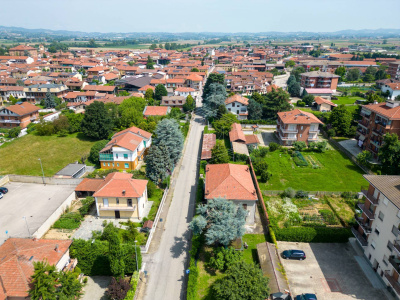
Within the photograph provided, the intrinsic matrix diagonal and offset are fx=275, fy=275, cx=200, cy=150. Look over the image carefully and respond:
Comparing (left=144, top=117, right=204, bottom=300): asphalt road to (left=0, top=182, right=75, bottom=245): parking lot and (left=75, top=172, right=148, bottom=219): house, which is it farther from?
(left=0, top=182, right=75, bottom=245): parking lot

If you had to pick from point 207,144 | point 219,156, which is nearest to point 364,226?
point 219,156

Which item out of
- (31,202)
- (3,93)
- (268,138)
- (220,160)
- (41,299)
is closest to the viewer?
(41,299)

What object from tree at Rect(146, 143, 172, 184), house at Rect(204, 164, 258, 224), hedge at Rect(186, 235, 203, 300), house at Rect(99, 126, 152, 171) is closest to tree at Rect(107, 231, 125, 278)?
hedge at Rect(186, 235, 203, 300)

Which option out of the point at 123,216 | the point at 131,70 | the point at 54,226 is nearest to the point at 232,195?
the point at 123,216

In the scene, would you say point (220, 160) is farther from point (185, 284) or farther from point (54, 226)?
point (54, 226)

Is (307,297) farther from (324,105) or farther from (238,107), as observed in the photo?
(324,105)

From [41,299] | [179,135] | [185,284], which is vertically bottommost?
[185,284]
